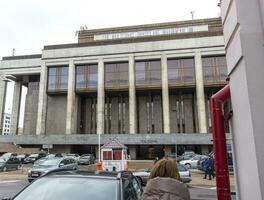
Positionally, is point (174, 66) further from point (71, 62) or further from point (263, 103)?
point (263, 103)

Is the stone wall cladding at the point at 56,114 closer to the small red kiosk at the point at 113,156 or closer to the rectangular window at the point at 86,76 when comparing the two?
the rectangular window at the point at 86,76

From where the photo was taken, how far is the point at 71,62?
56.9 m

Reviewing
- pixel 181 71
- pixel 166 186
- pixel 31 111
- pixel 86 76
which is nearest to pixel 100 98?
pixel 86 76

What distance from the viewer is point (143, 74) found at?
55.2 m

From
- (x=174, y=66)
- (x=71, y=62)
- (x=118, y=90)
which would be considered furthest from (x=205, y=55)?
(x=71, y=62)

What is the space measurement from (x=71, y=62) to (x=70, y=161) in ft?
119

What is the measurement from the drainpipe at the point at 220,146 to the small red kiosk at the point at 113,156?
59.1 feet

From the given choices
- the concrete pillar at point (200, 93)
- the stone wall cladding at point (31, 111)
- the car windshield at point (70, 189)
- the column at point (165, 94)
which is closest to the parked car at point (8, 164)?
the column at point (165, 94)

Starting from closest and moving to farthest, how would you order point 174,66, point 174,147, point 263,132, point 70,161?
point 263,132
point 70,161
point 174,147
point 174,66

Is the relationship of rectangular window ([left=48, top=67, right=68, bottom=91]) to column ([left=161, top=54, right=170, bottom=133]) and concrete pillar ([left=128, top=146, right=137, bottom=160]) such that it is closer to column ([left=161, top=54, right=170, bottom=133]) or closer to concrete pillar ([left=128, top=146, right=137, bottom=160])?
concrete pillar ([left=128, top=146, right=137, bottom=160])

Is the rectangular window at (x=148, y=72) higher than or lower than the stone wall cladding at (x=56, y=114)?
higher

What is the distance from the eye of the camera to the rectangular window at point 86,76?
56312mm

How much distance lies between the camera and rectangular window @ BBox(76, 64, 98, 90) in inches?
2217

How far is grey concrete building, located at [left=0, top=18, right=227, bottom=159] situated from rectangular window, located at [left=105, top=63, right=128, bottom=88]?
0.62 feet
